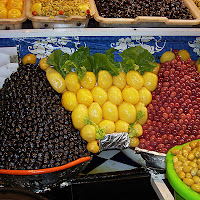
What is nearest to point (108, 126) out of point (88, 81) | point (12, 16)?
point (88, 81)

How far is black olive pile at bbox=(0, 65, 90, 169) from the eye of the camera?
2090 millimetres

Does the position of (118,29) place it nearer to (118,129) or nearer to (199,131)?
(118,129)

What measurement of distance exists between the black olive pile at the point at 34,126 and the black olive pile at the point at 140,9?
36.1 inches

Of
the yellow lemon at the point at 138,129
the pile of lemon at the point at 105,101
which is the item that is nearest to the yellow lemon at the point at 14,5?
the pile of lemon at the point at 105,101

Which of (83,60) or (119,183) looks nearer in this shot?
(119,183)

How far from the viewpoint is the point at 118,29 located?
271 centimetres

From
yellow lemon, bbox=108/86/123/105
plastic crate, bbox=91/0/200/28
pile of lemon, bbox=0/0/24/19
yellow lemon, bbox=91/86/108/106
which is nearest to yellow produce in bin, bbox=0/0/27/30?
pile of lemon, bbox=0/0/24/19

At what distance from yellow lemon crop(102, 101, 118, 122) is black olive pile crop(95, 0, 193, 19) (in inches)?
35.3

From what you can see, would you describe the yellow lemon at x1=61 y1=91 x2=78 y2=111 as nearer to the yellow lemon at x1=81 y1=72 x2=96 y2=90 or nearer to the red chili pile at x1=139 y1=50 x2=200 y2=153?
the yellow lemon at x1=81 y1=72 x2=96 y2=90

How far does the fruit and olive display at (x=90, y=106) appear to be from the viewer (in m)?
2.19

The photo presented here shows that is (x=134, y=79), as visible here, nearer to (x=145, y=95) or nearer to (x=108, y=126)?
(x=145, y=95)

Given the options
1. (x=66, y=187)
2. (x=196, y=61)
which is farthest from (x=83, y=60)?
(x=196, y=61)

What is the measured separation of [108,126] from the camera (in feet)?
7.72

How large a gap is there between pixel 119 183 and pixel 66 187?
42 centimetres
